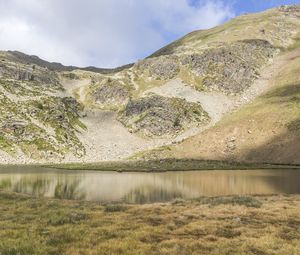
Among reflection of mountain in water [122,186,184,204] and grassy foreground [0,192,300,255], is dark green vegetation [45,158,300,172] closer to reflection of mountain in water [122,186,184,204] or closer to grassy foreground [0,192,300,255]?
reflection of mountain in water [122,186,184,204]

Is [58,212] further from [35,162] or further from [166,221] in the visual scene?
[35,162]

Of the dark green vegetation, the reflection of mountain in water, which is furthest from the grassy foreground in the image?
the dark green vegetation

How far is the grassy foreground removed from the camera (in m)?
22.5

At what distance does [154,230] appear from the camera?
1096 inches

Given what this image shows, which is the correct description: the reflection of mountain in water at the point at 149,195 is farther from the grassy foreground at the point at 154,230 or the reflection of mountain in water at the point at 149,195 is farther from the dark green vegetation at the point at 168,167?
the dark green vegetation at the point at 168,167

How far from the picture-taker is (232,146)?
16662 cm

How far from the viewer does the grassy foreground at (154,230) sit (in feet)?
74.0

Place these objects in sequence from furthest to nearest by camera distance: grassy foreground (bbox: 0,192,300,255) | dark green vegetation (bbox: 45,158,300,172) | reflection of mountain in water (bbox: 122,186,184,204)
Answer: dark green vegetation (bbox: 45,158,300,172)
reflection of mountain in water (bbox: 122,186,184,204)
grassy foreground (bbox: 0,192,300,255)

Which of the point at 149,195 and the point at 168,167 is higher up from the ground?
the point at 168,167

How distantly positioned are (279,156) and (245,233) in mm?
124866

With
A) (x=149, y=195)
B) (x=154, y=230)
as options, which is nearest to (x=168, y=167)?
(x=149, y=195)

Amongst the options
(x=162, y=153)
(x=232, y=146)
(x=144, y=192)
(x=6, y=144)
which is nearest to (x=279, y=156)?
(x=232, y=146)

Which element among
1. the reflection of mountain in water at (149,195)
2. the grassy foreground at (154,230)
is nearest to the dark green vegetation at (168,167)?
the reflection of mountain in water at (149,195)

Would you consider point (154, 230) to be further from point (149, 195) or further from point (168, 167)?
point (168, 167)
